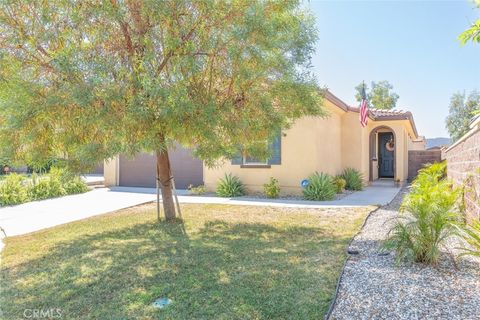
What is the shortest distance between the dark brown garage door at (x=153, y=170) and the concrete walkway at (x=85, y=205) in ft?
8.21

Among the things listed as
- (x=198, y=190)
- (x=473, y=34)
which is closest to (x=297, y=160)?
(x=198, y=190)

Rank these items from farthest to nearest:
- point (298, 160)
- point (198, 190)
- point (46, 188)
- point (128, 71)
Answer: point (198, 190) → point (46, 188) → point (298, 160) → point (128, 71)

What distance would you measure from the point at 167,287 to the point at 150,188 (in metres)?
12.5

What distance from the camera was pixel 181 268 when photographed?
4625 millimetres

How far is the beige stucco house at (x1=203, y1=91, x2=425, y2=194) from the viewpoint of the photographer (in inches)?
471

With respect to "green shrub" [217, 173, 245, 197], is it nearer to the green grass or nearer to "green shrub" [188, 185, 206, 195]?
"green shrub" [188, 185, 206, 195]

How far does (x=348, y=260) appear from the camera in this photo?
4.70 metres

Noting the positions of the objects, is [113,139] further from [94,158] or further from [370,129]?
[370,129]

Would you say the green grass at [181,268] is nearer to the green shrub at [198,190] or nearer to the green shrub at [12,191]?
the green shrub at [12,191]

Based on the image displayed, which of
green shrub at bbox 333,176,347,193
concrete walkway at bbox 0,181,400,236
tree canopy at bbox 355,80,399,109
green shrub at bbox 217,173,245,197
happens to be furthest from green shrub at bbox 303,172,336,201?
tree canopy at bbox 355,80,399,109

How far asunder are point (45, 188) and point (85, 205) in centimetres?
278

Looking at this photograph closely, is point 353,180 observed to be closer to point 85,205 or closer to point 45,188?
point 85,205

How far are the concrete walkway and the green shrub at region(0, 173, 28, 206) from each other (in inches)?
17.2

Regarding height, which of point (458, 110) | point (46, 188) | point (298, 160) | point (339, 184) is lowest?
point (46, 188)
